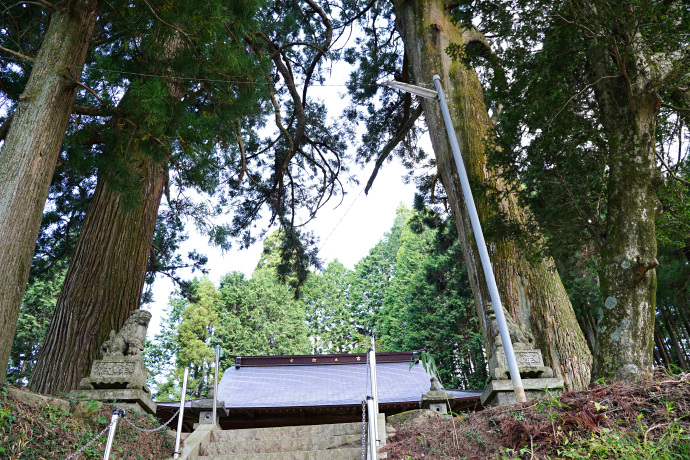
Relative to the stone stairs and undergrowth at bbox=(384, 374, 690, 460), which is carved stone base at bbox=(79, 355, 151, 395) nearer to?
the stone stairs

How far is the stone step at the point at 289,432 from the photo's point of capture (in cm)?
437

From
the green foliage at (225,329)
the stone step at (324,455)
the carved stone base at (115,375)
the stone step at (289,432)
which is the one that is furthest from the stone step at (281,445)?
the green foliage at (225,329)

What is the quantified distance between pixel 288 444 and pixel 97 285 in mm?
2692

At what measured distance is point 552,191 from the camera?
15.0ft

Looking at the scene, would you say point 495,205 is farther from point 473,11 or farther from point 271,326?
point 271,326

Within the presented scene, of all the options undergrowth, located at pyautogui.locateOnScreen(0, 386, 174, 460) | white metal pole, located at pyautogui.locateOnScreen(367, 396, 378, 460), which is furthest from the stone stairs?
white metal pole, located at pyautogui.locateOnScreen(367, 396, 378, 460)

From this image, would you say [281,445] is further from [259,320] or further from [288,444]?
[259,320]

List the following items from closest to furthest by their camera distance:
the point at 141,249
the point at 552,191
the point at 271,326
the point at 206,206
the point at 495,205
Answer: the point at 552,191
the point at 495,205
the point at 141,249
the point at 206,206
the point at 271,326

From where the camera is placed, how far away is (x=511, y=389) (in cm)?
395

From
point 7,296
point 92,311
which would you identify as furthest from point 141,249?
point 7,296

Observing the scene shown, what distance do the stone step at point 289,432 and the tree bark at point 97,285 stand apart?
1.56 metres

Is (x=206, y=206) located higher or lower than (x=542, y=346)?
higher

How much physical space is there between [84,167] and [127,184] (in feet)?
3.08

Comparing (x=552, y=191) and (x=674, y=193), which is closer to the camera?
(x=674, y=193)
